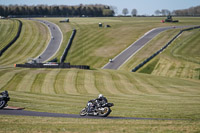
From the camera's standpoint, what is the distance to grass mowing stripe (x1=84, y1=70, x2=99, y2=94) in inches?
1829

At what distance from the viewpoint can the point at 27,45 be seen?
11912 centimetres

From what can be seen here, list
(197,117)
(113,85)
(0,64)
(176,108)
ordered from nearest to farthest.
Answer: (197,117) < (176,108) < (113,85) < (0,64)

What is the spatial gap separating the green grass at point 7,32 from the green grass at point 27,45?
120 inches

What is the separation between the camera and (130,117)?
2534 cm

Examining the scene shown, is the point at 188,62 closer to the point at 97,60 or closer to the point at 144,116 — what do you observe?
the point at 97,60

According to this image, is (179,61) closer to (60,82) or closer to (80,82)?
(80,82)

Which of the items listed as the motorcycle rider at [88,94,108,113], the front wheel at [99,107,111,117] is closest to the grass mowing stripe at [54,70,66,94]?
the motorcycle rider at [88,94,108,113]

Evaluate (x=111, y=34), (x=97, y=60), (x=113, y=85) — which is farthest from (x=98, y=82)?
(x=111, y=34)

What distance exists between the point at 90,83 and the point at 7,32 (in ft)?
298

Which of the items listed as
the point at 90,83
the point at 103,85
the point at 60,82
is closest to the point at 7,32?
the point at 60,82

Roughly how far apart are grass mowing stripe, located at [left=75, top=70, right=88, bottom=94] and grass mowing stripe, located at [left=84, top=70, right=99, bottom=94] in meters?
0.55

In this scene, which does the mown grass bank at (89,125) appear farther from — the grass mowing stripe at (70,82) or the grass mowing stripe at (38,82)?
the grass mowing stripe at (38,82)

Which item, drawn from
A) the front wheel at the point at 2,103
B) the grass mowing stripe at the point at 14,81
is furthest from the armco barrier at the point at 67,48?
the front wheel at the point at 2,103

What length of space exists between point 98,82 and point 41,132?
3492cm
